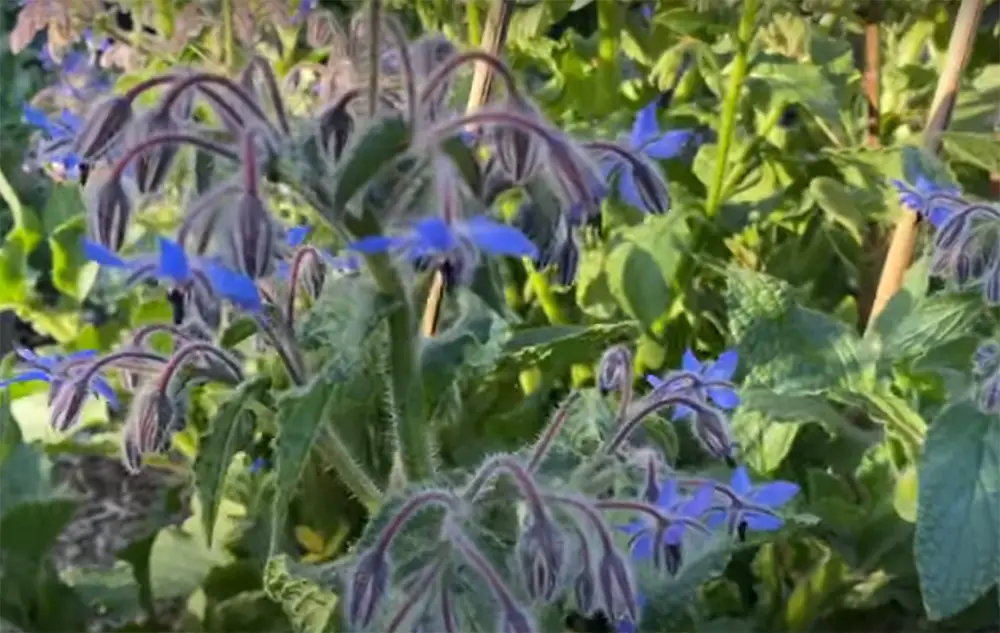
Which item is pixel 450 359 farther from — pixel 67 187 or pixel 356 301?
pixel 67 187

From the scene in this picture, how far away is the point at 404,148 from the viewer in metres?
0.50

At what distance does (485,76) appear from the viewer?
0.78 m

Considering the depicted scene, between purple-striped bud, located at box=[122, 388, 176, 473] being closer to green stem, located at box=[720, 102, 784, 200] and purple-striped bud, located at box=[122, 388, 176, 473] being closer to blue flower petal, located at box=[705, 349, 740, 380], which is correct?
blue flower petal, located at box=[705, 349, 740, 380]

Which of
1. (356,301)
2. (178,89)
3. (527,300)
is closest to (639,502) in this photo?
(356,301)

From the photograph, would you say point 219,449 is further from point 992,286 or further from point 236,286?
point 992,286

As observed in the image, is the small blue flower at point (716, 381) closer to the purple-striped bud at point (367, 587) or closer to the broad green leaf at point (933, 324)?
the broad green leaf at point (933, 324)

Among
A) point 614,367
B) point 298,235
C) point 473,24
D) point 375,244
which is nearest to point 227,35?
point 473,24

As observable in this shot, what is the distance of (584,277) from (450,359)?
427 mm

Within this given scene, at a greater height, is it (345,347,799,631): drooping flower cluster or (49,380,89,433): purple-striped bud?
(49,380,89,433): purple-striped bud

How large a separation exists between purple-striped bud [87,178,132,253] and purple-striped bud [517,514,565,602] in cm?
21

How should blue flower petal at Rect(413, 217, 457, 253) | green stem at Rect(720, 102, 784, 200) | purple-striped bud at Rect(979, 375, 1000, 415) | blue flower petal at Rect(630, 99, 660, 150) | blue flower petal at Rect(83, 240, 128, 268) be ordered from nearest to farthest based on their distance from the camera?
1. blue flower petal at Rect(413, 217, 457, 253)
2. blue flower petal at Rect(83, 240, 128, 268)
3. purple-striped bud at Rect(979, 375, 1000, 415)
4. blue flower petal at Rect(630, 99, 660, 150)
5. green stem at Rect(720, 102, 784, 200)

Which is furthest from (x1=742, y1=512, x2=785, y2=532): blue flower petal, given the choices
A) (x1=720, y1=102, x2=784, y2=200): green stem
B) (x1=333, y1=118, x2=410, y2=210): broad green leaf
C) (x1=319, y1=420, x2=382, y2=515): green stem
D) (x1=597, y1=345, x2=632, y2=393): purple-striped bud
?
(x1=720, y1=102, x2=784, y2=200): green stem

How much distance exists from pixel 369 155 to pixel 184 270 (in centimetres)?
11

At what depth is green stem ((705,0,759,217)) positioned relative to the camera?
96 cm
